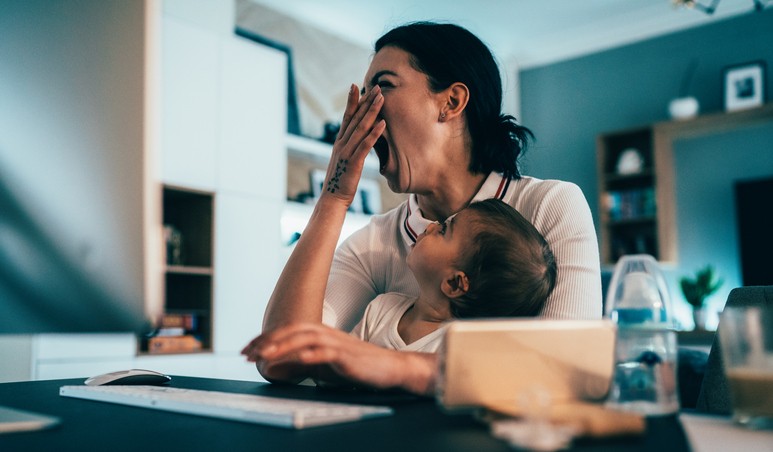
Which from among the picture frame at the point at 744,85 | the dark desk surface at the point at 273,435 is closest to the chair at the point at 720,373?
the dark desk surface at the point at 273,435

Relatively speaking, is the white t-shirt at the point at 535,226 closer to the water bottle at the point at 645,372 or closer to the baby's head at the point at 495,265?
the baby's head at the point at 495,265

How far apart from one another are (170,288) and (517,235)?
2.98 metres

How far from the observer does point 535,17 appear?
5.10 m

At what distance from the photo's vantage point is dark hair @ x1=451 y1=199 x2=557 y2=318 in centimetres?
111

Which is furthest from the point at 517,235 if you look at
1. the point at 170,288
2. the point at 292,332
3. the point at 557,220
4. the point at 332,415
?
the point at 170,288

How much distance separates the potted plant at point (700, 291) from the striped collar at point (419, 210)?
11.6 feet

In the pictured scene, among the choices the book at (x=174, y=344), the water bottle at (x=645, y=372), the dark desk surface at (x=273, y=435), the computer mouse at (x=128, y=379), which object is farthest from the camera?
the book at (x=174, y=344)

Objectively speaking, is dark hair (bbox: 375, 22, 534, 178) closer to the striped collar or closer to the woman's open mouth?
the striped collar

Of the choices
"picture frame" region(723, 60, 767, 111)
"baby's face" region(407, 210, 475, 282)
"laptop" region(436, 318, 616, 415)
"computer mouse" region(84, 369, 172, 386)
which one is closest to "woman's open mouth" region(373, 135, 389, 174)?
"baby's face" region(407, 210, 475, 282)

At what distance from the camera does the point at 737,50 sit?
15.5ft

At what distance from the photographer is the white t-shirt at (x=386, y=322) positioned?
1.12m

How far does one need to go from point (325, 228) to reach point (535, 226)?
400mm

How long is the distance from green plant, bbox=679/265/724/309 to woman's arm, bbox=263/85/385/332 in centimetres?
374

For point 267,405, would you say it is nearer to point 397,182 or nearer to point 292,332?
point 292,332
